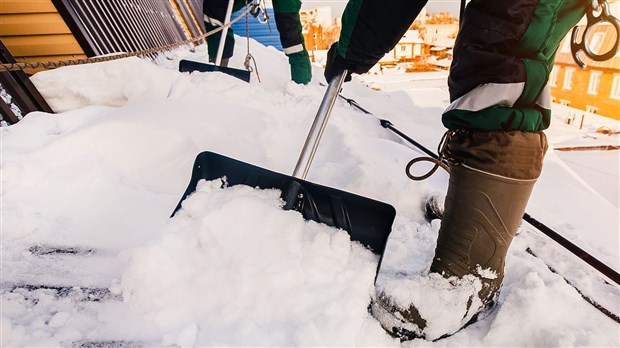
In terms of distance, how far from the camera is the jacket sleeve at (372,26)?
2.98 ft

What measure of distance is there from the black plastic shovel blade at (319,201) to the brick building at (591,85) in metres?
15.0

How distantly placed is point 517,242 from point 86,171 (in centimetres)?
175

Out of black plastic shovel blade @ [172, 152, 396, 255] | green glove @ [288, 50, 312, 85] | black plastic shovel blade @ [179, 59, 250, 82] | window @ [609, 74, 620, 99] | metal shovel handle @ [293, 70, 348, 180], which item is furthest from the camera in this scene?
window @ [609, 74, 620, 99]

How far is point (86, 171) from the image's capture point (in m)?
1.23

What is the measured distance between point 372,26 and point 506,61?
431 mm

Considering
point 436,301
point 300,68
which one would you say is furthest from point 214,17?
point 436,301

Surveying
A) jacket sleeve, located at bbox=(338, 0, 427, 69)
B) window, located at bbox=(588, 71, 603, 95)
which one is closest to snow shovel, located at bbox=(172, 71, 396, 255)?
jacket sleeve, located at bbox=(338, 0, 427, 69)

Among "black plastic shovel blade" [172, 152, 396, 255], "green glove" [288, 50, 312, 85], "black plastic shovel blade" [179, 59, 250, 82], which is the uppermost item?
"black plastic shovel blade" [172, 152, 396, 255]

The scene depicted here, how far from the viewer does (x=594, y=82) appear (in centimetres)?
1389

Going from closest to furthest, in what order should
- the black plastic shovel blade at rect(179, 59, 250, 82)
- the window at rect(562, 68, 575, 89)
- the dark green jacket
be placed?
the dark green jacket
the black plastic shovel blade at rect(179, 59, 250, 82)
the window at rect(562, 68, 575, 89)

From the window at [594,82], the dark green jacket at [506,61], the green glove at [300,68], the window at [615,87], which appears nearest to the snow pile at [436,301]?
the dark green jacket at [506,61]

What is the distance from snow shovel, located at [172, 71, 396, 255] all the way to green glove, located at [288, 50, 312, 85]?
245 centimetres

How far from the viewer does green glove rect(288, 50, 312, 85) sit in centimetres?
321

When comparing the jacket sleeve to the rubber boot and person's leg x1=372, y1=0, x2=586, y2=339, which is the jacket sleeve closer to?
person's leg x1=372, y1=0, x2=586, y2=339
